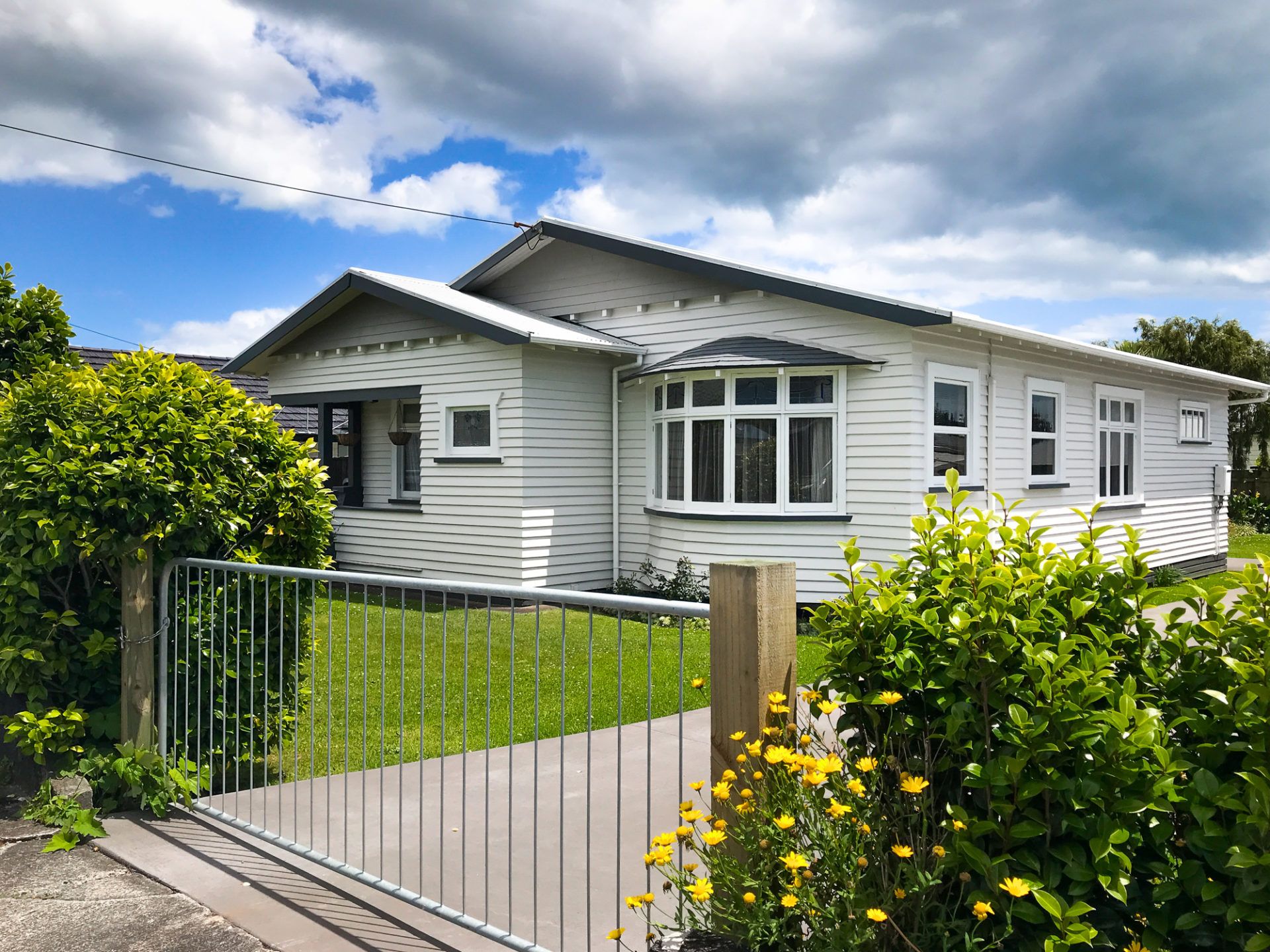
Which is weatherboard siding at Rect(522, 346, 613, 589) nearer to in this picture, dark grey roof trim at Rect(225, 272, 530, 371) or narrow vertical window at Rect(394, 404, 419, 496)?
dark grey roof trim at Rect(225, 272, 530, 371)

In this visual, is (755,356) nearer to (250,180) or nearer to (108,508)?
(108,508)

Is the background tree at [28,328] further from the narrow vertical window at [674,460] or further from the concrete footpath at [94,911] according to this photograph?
the narrow vertical window at [674,460]

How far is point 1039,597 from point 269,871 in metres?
3.49

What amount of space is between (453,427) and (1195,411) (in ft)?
48.4

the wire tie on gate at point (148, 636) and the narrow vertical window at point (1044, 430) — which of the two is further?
the narrow vertical window at point (1044, 430)

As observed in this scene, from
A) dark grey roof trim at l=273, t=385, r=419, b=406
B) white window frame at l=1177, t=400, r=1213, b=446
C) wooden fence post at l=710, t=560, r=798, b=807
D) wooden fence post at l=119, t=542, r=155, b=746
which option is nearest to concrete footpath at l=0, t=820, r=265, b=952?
wooden fence post at l=119, t=542, r=155, b=746

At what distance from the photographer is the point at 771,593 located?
251 centimetres

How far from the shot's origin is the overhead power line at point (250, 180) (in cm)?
1595

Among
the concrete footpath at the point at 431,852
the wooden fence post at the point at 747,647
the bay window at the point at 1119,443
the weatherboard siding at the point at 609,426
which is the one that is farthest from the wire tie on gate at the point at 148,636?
the bay window at the point at 1119,443

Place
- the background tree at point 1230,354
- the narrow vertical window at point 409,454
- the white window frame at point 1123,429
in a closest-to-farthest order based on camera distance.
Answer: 1. the white window frame at point 1123,429
2. the narrow vertical window at point 409,454
3. the background tree at point 1230,354

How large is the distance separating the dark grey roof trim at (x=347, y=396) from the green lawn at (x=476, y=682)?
3633 millimetres

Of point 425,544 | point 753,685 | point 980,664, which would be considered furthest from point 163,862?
point 425,544

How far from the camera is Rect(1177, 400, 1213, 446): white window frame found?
17.7 meters

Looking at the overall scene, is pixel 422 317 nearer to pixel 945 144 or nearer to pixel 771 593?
pixel 945 144
